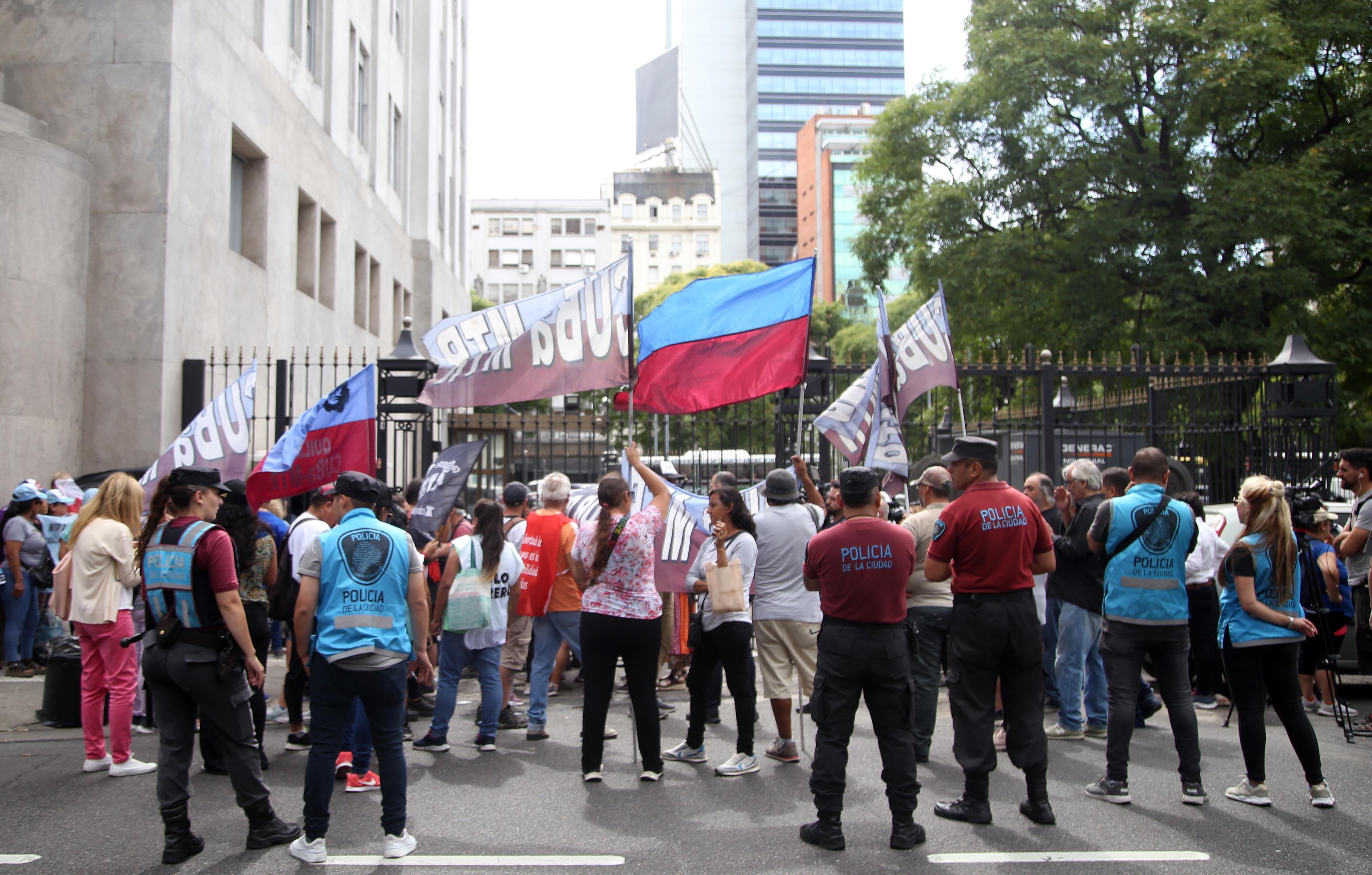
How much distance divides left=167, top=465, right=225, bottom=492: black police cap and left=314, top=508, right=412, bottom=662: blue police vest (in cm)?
77

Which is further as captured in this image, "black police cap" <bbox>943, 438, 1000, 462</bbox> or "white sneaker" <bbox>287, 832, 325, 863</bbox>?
"black police cap" <bbox>943, 438, 1000, 462</bbox>

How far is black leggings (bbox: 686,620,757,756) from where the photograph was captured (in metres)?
6.51

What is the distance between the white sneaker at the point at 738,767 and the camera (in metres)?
6.45

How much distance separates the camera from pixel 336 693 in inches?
193

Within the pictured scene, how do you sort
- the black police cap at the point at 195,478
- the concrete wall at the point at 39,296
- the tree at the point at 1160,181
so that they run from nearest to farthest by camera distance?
the black police cap at the point at 195,478 < the concrete wall at the point at 39,296 < the tree at the point at 1160,181

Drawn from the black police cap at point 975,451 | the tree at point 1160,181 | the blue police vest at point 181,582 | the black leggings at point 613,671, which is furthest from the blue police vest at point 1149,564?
the tree at point 1160,181

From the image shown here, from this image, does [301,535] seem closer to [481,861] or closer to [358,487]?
[358,487]

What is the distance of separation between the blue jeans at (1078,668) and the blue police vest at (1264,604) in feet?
4.32

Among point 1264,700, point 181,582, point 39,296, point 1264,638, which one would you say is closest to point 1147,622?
point 1264,638

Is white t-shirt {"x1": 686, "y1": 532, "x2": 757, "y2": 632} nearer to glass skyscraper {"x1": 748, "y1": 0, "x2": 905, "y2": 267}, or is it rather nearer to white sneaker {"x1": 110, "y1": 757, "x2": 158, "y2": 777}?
white sneaker {"x1": 110, "y1": 757, "x2": 158, "y2": 777}

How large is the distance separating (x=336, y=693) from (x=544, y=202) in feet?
311

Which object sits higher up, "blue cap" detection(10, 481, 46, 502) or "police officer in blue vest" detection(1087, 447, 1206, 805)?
"blue cap" detection(10, 481, 46, 502)

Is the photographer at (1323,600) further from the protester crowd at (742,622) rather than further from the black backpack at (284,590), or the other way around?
the black backpack at (284,590)

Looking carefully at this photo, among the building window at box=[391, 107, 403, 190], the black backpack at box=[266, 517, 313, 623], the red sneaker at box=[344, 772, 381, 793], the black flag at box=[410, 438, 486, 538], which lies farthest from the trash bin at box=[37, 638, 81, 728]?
the building window at box=[391, 107, 403, 190]
